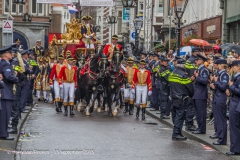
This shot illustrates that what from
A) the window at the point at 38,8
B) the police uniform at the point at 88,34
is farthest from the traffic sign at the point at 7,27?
the window at the point at 38,8

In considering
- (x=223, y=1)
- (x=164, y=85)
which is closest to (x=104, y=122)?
(x=164, y=85)

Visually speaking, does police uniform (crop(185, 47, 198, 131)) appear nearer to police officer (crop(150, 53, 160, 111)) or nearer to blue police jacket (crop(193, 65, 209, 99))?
blue police jacket (crop(193, 65, 209, 99))

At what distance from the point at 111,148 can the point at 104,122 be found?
19.7 feet

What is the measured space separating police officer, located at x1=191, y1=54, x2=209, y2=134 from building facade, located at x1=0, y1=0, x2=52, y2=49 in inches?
1853

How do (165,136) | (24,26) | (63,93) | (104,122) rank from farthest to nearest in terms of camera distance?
1. (24,26)
2. (63,93)
3. (104,122)
4. (165,136)

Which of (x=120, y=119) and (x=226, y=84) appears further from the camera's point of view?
(x=120, y=119)

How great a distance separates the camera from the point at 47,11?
6719 cm

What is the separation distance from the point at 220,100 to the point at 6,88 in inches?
183

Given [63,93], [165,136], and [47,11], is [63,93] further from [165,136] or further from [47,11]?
[47,11]

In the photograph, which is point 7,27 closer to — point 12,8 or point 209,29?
point 209,29

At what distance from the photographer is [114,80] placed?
76.7ft

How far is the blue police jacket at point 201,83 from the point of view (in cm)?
1725

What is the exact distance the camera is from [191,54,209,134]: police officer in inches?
680

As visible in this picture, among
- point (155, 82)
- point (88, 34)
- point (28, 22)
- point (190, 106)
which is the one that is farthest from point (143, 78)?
point (28, 22)
